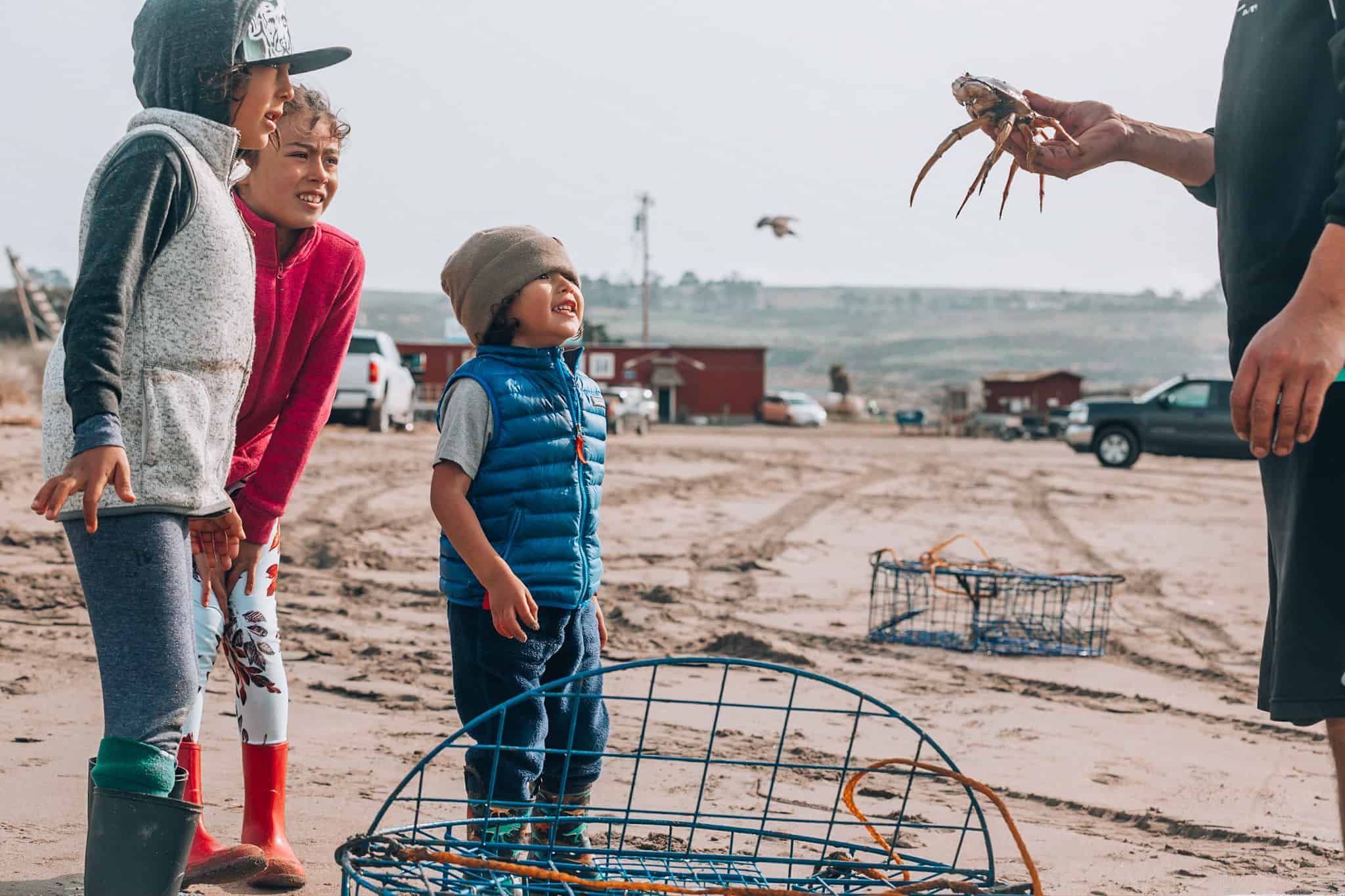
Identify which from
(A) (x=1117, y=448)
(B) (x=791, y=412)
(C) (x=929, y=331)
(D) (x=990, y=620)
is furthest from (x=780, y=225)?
(C) (x=929, y=331)

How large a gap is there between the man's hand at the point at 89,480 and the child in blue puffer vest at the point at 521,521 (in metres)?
0.65

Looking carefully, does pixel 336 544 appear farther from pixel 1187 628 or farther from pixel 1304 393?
pixel 1304 393

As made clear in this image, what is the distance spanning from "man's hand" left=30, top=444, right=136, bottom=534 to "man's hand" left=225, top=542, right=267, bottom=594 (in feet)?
3.05

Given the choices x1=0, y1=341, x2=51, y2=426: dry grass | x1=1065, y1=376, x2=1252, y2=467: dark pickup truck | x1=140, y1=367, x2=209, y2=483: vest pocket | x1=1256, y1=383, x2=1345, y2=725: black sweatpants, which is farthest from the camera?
x1=1065, y1=376, x2=1252, y2=467: dark pickup truck

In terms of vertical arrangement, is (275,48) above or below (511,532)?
above

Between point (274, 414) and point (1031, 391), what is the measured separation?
48.8 m

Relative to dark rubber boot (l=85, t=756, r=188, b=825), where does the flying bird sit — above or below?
above

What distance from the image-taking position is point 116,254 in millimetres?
2113

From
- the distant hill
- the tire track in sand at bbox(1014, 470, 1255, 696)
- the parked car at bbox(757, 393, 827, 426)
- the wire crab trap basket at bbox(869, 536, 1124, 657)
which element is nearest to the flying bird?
the tire track in sand at bbox(1014, 470, 1255, 696)

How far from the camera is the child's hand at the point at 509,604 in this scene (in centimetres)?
252

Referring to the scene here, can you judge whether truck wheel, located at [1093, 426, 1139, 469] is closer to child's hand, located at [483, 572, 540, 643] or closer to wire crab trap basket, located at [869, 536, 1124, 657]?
wire crab trap basket, located at [869, 536, 1124, 657]

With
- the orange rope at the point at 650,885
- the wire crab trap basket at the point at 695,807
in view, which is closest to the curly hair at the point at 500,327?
the wire crab trap basket at the point at 695,807

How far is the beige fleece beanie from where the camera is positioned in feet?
9.03

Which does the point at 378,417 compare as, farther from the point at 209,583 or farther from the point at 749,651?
the point at 209,583
